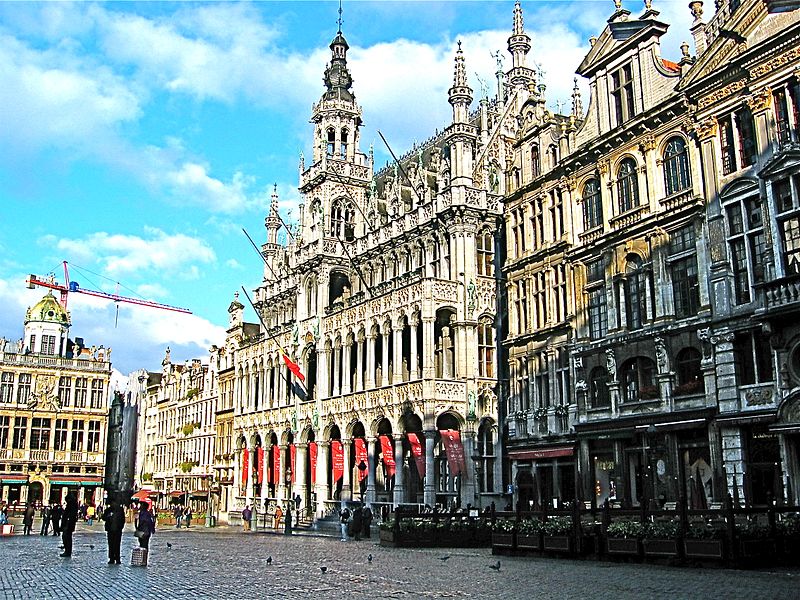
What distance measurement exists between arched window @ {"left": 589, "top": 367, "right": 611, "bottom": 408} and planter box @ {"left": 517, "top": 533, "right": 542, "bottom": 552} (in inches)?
447

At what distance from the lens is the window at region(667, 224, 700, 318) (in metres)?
32.8

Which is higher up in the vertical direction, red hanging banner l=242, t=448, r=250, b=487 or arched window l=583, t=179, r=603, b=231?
arched window l=583, t=179, r=603, b=231

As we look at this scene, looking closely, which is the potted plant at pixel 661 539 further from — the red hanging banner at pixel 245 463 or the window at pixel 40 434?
the window at pixel 40 434

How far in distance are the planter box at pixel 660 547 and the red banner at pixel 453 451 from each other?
24.0 meters

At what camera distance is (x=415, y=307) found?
49.3 meters

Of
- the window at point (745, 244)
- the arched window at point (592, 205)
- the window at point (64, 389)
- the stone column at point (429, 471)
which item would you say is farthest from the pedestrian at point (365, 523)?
the window at point (64, 389)

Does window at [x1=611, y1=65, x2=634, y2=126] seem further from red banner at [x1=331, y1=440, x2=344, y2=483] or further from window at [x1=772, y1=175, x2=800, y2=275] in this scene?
red banner at [x1=331, y1=440, x2=344, y2=483]

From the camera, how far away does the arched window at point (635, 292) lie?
3506 cm

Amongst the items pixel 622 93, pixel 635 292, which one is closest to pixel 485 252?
pixel 622 93

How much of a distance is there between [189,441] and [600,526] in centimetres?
7259

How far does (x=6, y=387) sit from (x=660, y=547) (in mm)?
85562

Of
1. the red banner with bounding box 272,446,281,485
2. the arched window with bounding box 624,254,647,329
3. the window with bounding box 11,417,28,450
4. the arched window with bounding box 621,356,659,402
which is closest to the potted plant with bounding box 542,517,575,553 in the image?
the arched window with bounding box 621,356,659,402

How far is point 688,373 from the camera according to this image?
107 feet

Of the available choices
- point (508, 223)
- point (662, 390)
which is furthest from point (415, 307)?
point (662, 390)
